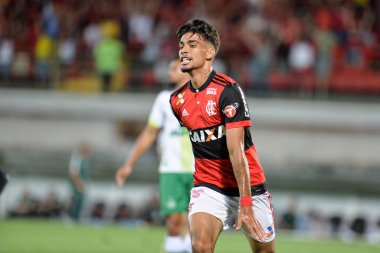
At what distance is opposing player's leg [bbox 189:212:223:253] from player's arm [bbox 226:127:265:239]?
1.03ft

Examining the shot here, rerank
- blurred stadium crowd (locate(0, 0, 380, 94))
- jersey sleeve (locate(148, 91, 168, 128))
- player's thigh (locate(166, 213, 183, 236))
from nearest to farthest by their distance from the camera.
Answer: player's thigh (locate(166, 213, 183, 236)) < jersey sleeve (locate(148, 91, 168, 128)) < blurred stadium crowd (locate(0, 0, 380, 94))

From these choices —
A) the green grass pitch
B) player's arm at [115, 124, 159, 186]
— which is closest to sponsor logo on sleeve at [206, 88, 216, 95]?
player's arm at [115, 124, 159, 186]

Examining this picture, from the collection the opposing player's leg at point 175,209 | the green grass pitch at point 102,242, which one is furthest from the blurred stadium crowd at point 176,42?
the opposing player's leg at point 175,209

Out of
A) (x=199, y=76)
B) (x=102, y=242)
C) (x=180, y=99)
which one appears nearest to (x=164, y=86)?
(x=102, y=242)

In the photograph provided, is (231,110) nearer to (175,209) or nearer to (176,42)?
(175,209)

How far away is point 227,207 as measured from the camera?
7438mm

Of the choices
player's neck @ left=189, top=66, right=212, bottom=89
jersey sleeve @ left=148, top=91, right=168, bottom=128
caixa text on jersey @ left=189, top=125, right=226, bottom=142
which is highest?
player's neck @ left=189, top=66, right=212, bottom=89

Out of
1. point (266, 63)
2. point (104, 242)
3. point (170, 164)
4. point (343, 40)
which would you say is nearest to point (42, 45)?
point (266, 63)

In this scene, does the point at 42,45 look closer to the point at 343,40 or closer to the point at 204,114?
the point at 343,40

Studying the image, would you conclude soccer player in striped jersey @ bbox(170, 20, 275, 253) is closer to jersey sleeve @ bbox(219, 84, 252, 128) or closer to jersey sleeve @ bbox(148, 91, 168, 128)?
jersey sleeve @ bbox(219, 84, 252, 128)

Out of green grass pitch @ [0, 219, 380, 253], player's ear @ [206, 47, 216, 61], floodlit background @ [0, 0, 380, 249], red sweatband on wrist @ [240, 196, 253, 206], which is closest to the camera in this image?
red sweatband on wrist @ [240, 196, 253, 206]

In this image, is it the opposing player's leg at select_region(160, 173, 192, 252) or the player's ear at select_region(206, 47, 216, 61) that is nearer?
the player's ear at select_region(206, 47, 216, 61)

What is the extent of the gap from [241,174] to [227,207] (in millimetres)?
498

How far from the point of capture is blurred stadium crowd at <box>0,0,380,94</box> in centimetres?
2356
